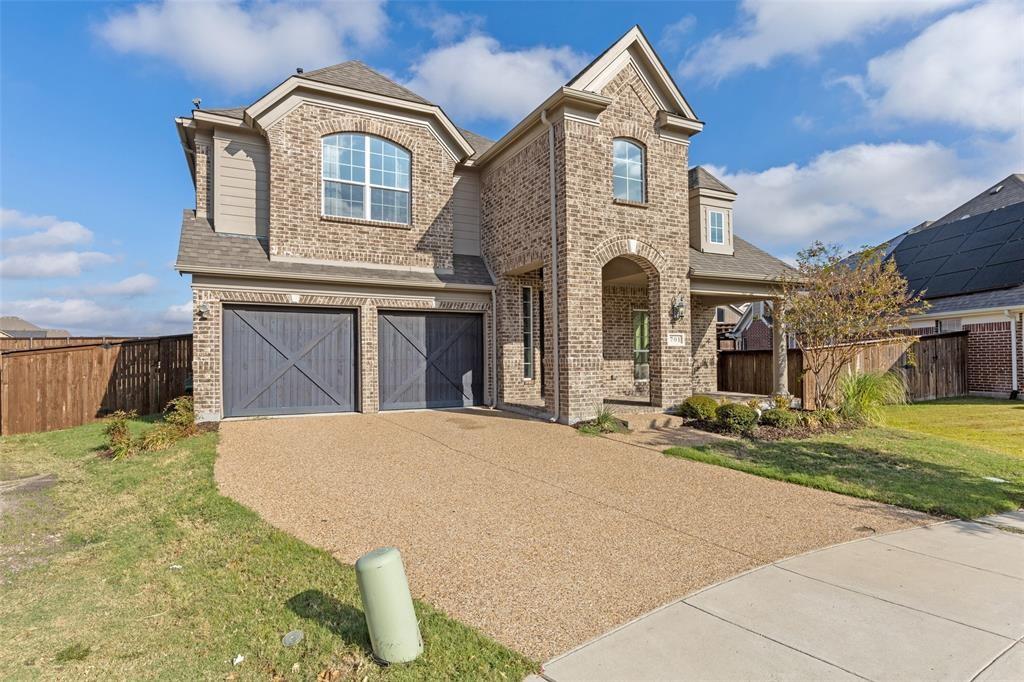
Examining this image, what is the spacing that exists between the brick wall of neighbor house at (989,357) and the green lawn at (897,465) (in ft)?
26.1

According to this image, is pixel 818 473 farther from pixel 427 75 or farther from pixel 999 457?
pixel 427 75

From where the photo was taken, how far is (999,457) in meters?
8.22

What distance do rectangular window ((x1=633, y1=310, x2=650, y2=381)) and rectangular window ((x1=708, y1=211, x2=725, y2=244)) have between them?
2976mm

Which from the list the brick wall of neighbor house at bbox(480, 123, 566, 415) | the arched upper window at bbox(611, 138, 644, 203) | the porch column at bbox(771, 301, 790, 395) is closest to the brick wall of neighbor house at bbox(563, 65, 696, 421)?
the arched upper window at bbox(611, 138, 644, 203)

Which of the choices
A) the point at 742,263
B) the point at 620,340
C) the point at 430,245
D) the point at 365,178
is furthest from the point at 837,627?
the point at 742,263

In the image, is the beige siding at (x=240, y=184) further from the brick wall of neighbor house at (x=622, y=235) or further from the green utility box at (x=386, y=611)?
the green utility box at (x=386, y=611)

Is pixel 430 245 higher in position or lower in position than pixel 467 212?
lower

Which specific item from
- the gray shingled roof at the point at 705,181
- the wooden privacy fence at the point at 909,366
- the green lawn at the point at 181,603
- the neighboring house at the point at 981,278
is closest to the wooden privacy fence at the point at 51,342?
the green lawn at the point at 181,603

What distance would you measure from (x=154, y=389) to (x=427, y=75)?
11.0 metres

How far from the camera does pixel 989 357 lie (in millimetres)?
16922

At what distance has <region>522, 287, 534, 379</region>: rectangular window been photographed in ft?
44.7

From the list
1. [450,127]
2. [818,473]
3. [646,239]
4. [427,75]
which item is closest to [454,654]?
[818,473]

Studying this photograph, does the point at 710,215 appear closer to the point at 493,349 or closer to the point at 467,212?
the point at 467,212

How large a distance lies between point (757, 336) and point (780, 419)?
1025 inches
